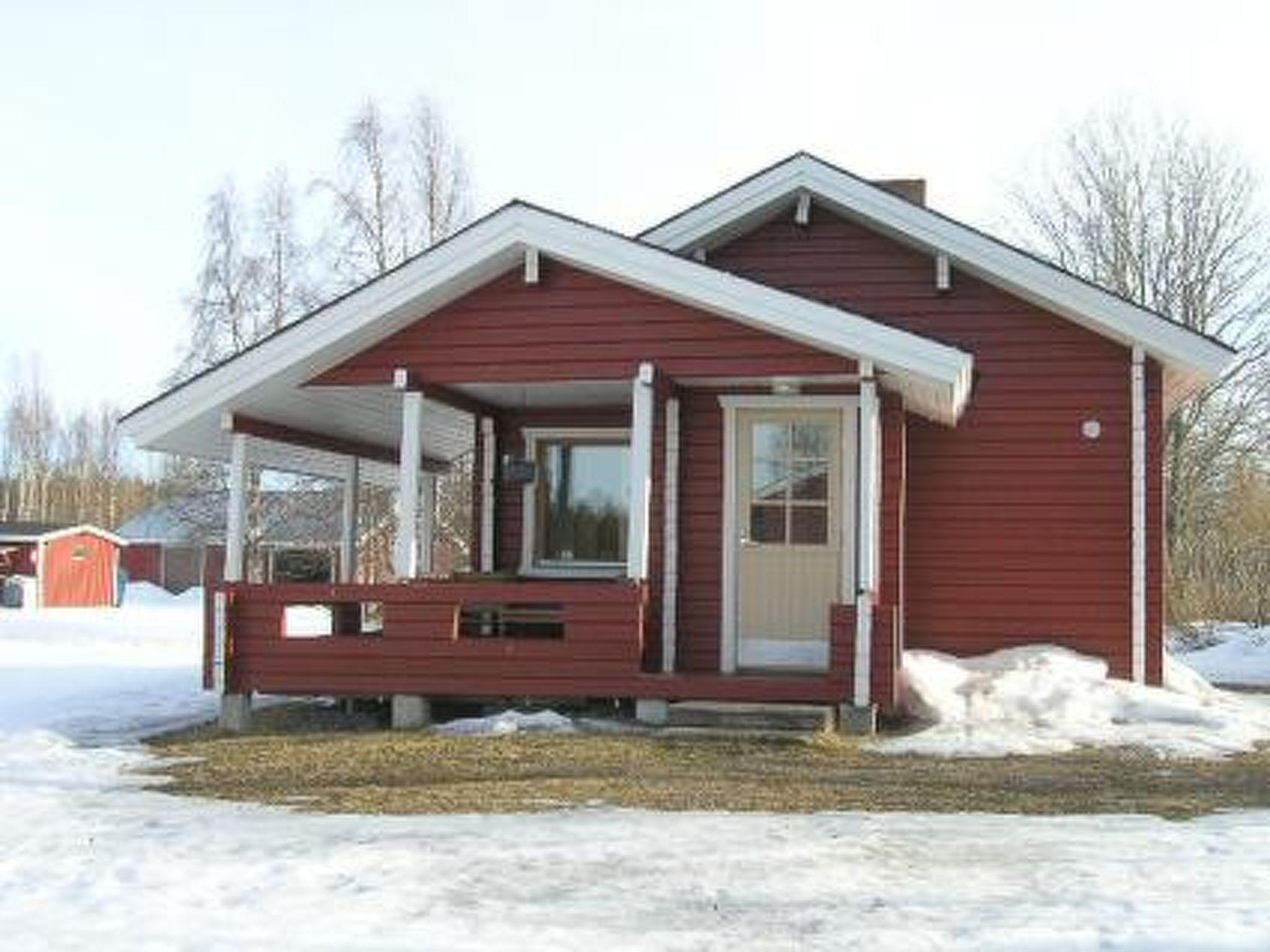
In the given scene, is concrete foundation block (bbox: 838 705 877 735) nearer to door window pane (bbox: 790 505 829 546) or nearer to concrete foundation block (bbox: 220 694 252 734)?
door window pane (bbox: 790 505 829 546)

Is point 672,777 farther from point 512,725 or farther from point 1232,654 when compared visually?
point 1232,654

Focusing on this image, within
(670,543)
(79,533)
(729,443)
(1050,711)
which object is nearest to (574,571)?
(670,543)

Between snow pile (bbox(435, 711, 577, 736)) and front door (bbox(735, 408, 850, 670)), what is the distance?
6.82 ft

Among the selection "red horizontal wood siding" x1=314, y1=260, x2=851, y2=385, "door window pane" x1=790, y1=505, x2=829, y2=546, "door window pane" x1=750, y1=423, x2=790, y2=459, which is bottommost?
"door window pane" x1=790, y1=505, x2=829, y2=546

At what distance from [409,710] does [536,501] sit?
304 centimetres

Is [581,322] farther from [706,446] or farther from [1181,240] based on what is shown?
[1181,240]

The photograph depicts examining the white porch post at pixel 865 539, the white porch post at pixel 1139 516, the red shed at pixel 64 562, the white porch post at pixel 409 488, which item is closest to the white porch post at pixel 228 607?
the white porch post at pixel 409 488

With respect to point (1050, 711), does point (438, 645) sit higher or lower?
higher

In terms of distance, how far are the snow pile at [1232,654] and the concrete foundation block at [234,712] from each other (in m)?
12.6

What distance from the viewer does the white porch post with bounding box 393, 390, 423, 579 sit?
12422mm

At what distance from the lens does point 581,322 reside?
1255 centimetres

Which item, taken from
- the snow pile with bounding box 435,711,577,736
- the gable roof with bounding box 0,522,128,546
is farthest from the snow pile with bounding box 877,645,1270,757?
the gable roof with bounding box 0,522,128,546

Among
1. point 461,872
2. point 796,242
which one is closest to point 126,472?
point 796,242

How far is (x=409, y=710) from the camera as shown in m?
12.7
